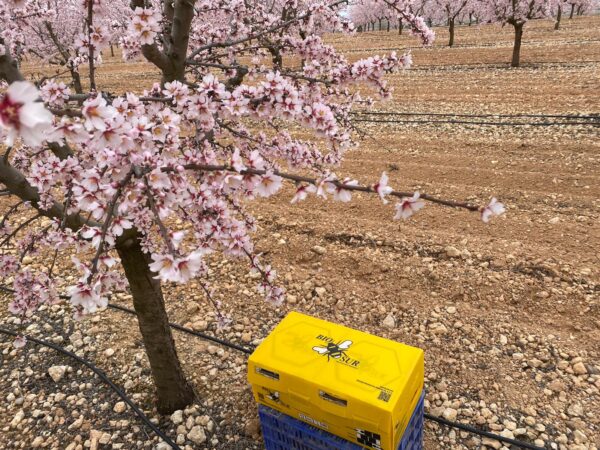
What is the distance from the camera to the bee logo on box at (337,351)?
8.74ft

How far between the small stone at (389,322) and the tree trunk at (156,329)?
202cm

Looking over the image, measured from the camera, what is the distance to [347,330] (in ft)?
9.91

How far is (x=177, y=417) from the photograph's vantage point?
3555mm

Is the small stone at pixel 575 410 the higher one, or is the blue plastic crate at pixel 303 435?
the blue plastic crate at pixel 303 435

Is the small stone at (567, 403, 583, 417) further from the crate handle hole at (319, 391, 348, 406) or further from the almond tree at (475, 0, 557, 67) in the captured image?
the almond tree at (475, 0, 557, 67)

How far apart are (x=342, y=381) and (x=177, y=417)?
5.82 feet

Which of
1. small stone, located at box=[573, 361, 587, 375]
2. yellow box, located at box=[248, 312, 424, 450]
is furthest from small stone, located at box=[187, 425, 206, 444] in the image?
small stone, located at box=[573, 361, 587, 375]

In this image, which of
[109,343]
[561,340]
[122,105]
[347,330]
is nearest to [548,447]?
[561,340]

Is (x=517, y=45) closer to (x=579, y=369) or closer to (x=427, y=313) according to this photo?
(x=427, y=313)

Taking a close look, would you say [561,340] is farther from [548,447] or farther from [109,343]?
[109,343]

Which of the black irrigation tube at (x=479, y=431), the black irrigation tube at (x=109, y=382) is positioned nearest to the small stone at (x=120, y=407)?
the black irrigation tube at (x=109, y=382)

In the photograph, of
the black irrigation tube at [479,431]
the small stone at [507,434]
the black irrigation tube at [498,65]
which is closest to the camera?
the black irrigation tube at [479,431]

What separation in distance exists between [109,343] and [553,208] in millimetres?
6147

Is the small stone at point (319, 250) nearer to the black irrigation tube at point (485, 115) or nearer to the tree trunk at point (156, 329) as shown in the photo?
the tree trunk at point (156, 329)
